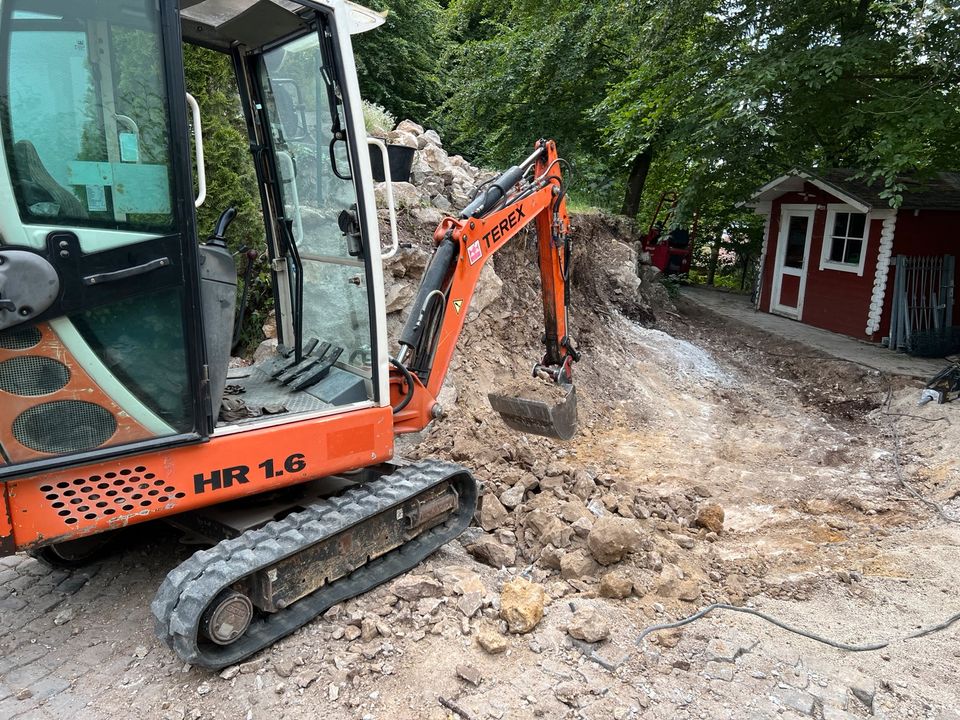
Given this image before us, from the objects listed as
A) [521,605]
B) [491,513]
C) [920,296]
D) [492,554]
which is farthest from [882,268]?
[521,605]

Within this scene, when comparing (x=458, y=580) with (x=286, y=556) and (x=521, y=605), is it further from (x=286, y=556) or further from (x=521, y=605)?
(x=286, y=556)

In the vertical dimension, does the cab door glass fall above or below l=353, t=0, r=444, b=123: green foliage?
below

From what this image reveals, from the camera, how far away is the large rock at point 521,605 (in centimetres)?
326

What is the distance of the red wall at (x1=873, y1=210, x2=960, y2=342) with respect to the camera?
11.2m

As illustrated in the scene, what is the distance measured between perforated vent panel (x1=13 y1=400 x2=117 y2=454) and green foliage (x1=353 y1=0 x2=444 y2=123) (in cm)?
1476

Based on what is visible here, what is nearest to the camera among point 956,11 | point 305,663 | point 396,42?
point 305,663

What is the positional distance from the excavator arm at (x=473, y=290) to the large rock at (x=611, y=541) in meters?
1.11

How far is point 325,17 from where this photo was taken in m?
3.21

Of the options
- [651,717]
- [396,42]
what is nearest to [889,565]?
[651,717]

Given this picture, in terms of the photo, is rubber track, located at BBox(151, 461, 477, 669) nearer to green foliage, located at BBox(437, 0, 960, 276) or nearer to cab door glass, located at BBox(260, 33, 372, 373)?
cab door glass, located at BBox(260, 33, 372, 373)

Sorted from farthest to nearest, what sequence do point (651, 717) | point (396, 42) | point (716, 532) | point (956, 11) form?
point (396, 42) < point (956, 11) < point (716, 532) < point (651, 717)

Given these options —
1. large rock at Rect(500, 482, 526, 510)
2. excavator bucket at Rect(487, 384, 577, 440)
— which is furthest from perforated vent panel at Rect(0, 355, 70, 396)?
excavator bucket at Rect(487, 384, 577, 440)

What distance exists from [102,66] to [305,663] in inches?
97.8

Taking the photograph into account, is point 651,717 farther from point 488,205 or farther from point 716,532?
point 488,205
